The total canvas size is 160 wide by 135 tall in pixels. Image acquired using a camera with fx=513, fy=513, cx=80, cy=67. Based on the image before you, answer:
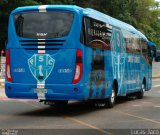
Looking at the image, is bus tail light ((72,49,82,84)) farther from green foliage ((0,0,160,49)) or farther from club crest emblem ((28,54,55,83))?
green foliage ((0,0,160,49))

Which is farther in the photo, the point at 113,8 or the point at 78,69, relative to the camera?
the point at 113,8

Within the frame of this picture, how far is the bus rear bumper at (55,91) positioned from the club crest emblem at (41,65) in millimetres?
305

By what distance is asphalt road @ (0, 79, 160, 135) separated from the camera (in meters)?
12.5

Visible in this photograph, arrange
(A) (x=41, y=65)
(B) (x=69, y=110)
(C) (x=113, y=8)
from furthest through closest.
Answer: (C) (x=113, y=8) < (B) (x=69, y=110) < (A) (x=41, y=65)

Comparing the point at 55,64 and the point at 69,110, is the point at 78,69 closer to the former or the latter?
the point at 55,64

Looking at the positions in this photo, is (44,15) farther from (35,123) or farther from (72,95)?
(35,123)

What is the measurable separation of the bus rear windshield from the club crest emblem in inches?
24.5

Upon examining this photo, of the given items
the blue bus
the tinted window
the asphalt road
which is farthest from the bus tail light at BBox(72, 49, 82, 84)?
the asphalt road

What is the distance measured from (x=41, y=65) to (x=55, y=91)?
2.93 ft

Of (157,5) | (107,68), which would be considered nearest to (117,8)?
(157,5)

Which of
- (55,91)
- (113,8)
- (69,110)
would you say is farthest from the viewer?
(113,8)

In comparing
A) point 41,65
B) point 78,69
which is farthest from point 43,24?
point 78,69

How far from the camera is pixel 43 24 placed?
49.9ft

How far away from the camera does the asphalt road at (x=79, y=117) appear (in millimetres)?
12508
